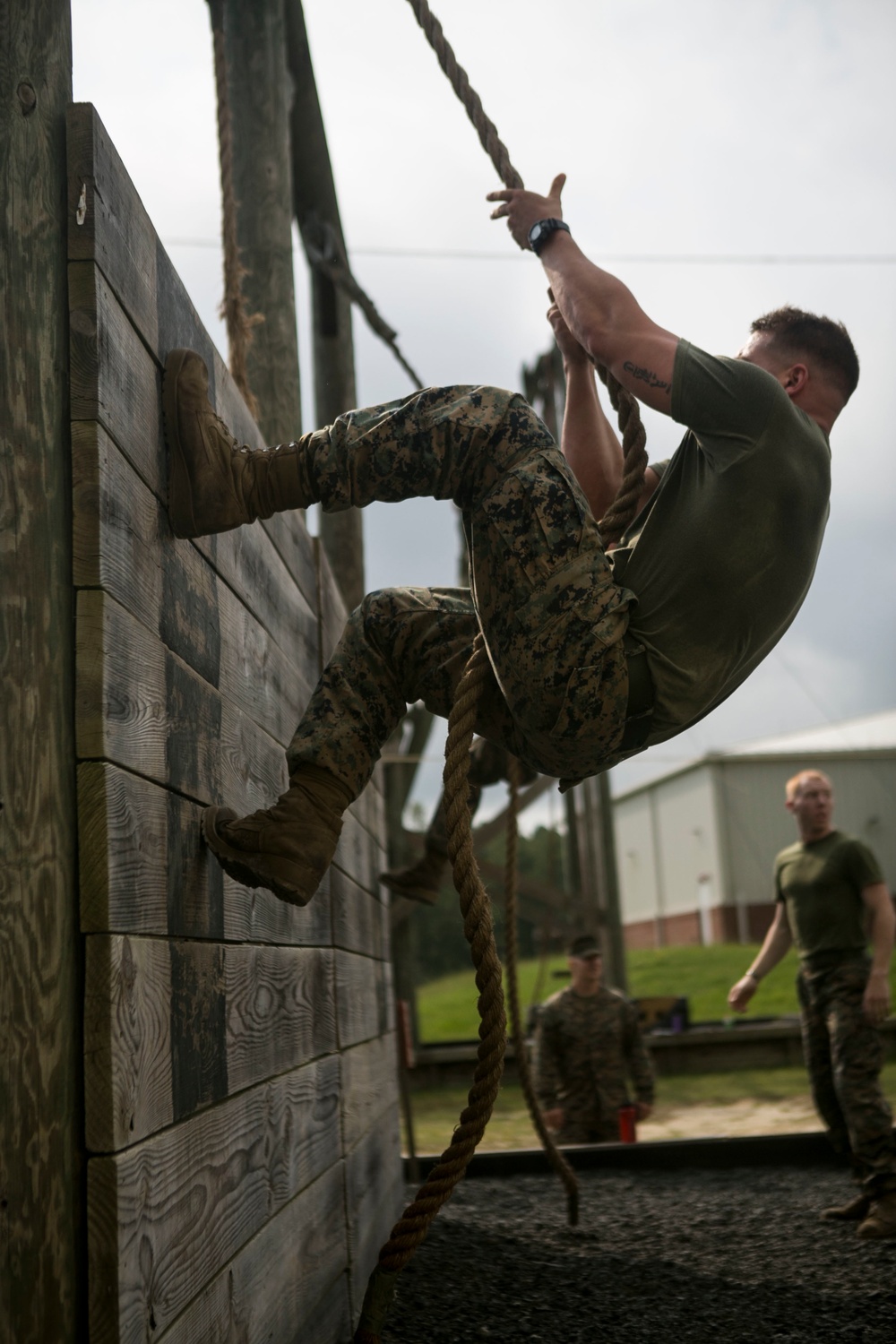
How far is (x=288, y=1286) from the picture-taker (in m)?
2.14

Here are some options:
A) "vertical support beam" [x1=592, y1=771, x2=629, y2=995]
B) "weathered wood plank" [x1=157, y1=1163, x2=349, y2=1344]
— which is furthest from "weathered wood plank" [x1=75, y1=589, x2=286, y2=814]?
"vertical support beam" [x1=592, y1=771, x2=629, y2=995]

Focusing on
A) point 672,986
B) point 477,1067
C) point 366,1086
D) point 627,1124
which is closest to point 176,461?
point 477,1067

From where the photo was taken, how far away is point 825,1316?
3.02 m

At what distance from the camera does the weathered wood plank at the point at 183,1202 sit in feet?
4.32

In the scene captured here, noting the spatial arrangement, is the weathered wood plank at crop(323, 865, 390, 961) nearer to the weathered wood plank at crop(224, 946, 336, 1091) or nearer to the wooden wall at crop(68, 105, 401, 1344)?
the weathered wood plank at crop(224, 946, 336, 1091)

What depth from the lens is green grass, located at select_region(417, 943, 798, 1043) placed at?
14.3 metres

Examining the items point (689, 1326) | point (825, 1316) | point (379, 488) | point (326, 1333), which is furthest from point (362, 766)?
point (825, 1316)

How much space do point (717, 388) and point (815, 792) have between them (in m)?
3.62

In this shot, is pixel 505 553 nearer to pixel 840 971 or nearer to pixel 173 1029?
pixel 173 1029

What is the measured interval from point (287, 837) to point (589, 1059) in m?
5.08

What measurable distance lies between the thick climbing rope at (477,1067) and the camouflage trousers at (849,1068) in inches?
118

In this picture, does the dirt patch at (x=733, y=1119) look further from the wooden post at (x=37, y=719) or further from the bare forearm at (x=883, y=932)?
the wooden post at (x=37, y=719)

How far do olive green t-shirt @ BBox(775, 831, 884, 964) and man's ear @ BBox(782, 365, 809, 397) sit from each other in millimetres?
3135

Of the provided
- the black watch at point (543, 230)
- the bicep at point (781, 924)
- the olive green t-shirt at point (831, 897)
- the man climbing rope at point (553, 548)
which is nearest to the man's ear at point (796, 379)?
the man climbing rope at point (553, 548)
